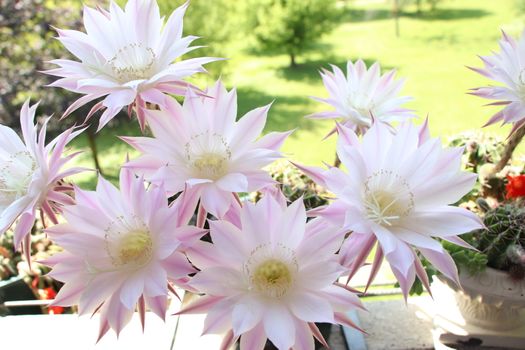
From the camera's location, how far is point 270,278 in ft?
1.53

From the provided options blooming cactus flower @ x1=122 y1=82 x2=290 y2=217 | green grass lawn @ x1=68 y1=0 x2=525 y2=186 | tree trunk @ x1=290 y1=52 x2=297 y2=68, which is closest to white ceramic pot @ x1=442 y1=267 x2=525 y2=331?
blooming cactus flower @ x1=122 y1=82 x2=290 y2=217

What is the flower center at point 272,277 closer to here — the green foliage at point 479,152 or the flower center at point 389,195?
the flower center at point 389,195

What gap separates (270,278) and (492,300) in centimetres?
62

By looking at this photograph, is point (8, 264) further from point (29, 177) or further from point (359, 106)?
point (359, 106)

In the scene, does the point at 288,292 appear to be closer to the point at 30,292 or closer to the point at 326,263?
the point at 326,263

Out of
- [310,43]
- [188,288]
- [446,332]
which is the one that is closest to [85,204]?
[188,288]

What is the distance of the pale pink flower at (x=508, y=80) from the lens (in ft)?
2.25

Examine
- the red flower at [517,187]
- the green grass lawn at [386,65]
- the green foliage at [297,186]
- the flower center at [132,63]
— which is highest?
the flower center at [132,63]

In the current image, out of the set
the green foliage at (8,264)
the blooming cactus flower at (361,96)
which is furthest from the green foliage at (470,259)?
the green foliage at (8,264)

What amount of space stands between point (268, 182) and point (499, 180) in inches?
32.2

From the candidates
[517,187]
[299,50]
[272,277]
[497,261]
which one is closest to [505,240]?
[497,261]

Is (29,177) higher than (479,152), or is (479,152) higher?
(29,177)

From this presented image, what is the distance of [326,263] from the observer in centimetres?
43

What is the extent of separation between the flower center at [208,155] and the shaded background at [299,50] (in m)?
2.28
